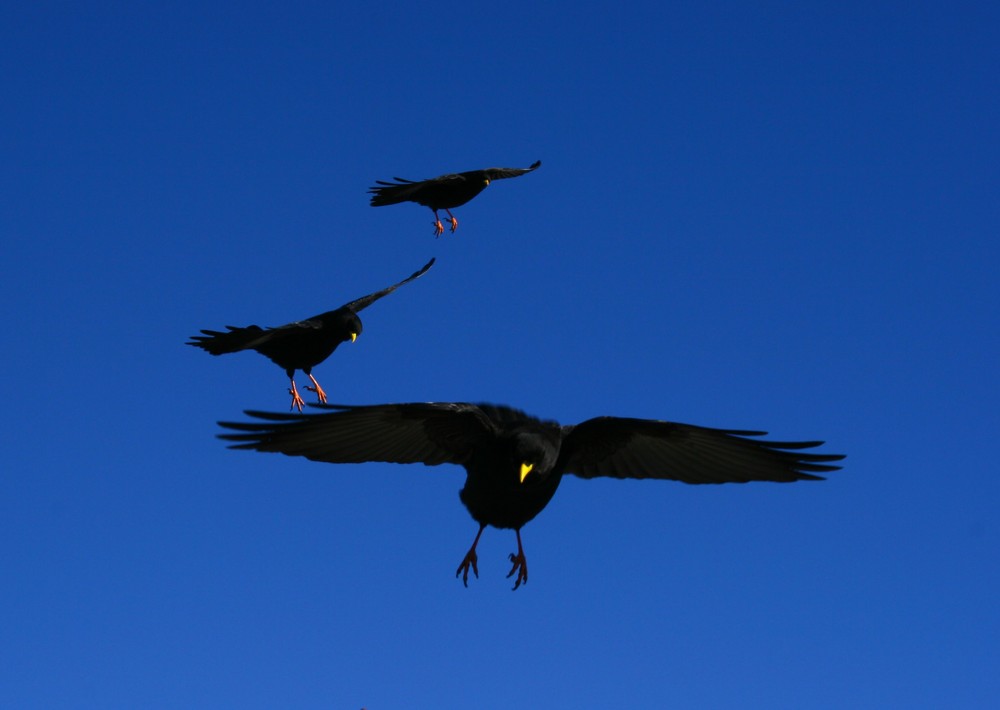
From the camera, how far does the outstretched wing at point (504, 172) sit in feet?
51.1

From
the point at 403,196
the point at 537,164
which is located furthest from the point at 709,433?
the point at 537,164

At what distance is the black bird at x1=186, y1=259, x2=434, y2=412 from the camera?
12.0 meters

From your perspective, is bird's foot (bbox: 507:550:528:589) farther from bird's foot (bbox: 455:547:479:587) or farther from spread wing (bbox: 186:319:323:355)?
spread wing (bbox: 186:319:323:355)

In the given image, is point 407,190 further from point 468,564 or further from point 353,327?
point 468,564

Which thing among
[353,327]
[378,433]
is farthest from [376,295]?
[378,433]

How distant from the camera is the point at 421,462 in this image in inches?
343

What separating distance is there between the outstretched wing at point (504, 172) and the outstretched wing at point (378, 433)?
739 centimetres

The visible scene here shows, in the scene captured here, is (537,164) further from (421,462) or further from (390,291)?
(421,462)

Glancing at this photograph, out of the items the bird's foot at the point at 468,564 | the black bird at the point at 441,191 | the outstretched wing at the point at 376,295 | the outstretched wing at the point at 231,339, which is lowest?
the bird's foot at the point at 468,564

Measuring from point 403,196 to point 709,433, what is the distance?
22.4ft

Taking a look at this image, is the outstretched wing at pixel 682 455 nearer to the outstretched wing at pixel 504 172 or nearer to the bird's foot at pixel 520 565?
the bird's foot at pixel 520 565

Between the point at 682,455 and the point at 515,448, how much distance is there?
84.0 inches

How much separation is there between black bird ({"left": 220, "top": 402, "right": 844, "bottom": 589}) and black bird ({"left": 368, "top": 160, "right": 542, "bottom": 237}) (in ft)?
20.6

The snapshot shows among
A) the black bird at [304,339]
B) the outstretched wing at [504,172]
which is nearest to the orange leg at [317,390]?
the black bird at [304,339]
